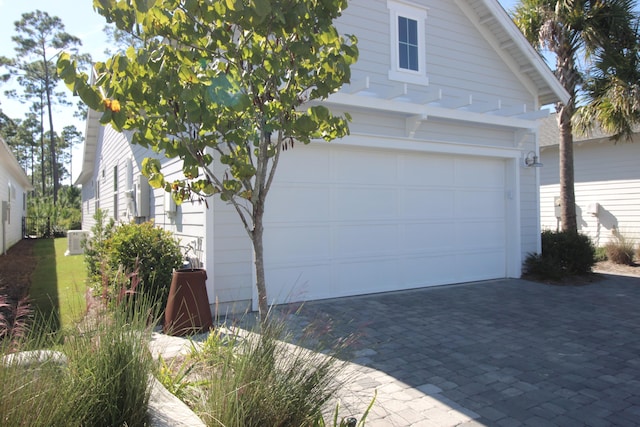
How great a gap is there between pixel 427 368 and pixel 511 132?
23.0 ft

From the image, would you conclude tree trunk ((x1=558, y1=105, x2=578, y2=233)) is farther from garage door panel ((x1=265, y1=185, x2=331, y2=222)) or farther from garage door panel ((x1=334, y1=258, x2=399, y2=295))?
garage door panel ((x1=265, y1=185, x2=331, y2=222))

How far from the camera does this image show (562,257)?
10094 mm

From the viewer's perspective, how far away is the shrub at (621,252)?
1252 centimetres

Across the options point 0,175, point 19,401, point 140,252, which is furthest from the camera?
point 0,175

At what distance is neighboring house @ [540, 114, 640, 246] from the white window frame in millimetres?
8136

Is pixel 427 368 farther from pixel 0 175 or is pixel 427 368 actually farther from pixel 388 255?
pixel 0 175

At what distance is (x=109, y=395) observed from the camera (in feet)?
8.00

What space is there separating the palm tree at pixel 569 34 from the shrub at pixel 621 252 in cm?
265

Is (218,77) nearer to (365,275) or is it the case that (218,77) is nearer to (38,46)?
(365,275)

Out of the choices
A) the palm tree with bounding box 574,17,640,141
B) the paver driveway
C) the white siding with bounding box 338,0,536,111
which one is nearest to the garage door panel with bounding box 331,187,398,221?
the paver driveway

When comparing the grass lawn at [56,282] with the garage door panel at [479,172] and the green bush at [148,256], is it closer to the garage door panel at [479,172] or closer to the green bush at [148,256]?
the green bush at [148,256]

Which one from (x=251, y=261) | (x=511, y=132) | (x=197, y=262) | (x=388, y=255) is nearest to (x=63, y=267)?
(x=197, y=262)

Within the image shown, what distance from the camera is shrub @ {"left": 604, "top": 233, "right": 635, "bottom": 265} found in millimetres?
12523

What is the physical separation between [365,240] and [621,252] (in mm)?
8875
